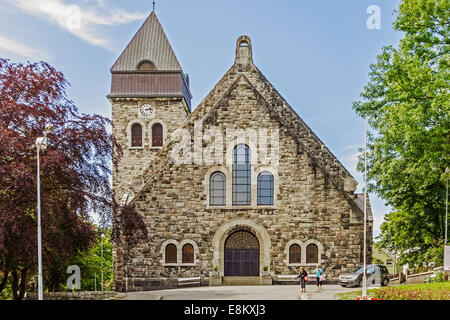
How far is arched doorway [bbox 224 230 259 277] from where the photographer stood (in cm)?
3048

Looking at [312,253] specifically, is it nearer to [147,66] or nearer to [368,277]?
[368,277]

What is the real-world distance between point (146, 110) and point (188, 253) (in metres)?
14.5

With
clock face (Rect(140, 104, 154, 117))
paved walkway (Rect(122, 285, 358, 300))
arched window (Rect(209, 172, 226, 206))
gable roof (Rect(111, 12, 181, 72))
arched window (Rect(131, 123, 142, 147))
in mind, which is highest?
gable roof (Rect(111, 12, 181, 72))

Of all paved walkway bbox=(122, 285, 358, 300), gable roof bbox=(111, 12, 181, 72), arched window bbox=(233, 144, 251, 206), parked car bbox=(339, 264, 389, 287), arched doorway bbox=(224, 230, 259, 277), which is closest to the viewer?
paved walkway bbox=(122, 285, 358, 300)

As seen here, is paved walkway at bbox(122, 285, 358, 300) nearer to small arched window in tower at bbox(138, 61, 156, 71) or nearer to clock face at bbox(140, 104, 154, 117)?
clock face at bbox(140, 104, 154, 117)

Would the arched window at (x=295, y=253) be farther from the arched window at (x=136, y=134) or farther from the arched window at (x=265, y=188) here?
the arched window at (x=136, y=134)

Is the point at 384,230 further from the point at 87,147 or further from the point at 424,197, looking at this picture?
the point at 87,147

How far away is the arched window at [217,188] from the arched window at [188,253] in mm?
3021

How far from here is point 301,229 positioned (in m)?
30.4

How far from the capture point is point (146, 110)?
1609 inches

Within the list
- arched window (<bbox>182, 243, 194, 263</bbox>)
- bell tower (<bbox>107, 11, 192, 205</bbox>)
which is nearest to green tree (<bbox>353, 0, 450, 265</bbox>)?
arched window (<bbox>182, 243, 194, 263</bbox>)

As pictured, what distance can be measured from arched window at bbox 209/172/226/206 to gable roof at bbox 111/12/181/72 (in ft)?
Answer: 44.7
